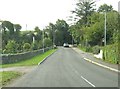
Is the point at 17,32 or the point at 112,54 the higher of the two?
the point at 17,32

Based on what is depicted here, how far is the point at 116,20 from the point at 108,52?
29.6 m

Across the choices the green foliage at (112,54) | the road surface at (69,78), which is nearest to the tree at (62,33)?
the green foliage at (112,54)

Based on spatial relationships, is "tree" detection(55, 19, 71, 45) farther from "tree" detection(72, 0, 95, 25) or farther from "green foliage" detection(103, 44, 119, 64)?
"green foliage" detection(103, 44, 119, 64)

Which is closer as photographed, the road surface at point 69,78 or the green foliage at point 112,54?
the road surface at point 69,78

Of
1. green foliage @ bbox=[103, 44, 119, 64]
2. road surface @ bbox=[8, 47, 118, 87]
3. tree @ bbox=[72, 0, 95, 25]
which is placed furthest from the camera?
tree @ bbox=[72, 0, 95, 25]

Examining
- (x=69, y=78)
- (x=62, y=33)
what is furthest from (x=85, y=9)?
(x=69, y=78)

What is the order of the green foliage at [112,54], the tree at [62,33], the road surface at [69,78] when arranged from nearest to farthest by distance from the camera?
the road surface at [69,78] < the green foliage at [112,54] < the tree at [62,33]

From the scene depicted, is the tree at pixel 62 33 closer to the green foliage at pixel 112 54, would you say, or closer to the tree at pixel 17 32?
the tree at pixel 17 32

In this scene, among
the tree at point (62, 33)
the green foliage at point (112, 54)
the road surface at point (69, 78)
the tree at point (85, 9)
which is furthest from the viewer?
the tree at point (62, 33)

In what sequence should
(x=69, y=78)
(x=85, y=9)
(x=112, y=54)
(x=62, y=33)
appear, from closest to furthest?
(x=69, y=78)
(x=112, y=54)
(x=85, y=9)
(x=62, y=33)

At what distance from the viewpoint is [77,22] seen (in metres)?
107

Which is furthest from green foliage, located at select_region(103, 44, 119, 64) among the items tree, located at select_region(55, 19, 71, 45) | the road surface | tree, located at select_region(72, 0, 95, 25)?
tree, located at select_region(55, 19, 71, 45)

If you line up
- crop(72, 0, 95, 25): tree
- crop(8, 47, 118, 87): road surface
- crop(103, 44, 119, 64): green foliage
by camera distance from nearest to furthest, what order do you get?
1. crop(8, 47, 118, 87): road surface
2. crop(103, 44, 119, 64): green foliage
3. crop(72, 0, 95, 25): tree

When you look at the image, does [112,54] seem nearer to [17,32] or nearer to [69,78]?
[69,78]
